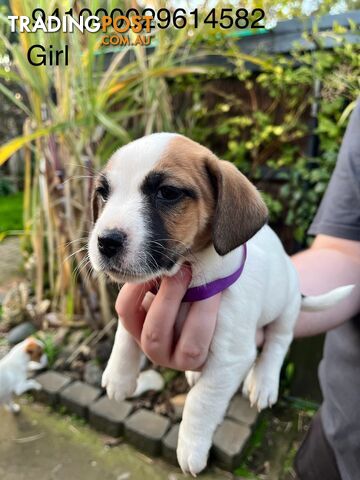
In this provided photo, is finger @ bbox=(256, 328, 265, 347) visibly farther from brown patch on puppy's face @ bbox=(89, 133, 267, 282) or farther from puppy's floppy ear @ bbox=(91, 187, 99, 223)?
puppy's floppy ear @ bbox=(91, 187, 99, 223)

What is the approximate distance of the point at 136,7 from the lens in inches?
126

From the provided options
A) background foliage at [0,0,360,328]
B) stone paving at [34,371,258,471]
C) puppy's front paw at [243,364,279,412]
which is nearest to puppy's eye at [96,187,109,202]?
puppy's front paw at [243,364,279,412]

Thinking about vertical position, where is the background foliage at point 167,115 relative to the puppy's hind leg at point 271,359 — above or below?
above

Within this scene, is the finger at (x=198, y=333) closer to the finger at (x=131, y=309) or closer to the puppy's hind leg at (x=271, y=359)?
the finger at (x=131, y=309)

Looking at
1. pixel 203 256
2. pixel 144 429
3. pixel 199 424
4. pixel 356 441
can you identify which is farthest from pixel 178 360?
pixel 144 429

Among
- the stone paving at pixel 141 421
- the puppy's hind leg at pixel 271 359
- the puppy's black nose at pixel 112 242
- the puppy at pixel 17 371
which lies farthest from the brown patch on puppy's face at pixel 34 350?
the puppy's black nose at pixel 112 242

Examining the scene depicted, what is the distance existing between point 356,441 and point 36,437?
2232 millimetres

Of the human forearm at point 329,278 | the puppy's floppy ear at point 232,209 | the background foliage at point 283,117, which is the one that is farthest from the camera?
the background foliage at point 283,117

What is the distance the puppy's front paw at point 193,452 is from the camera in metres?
1.28

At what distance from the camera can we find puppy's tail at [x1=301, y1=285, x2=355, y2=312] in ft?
5.23

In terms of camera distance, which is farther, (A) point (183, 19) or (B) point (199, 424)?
(A) point (183, 19)

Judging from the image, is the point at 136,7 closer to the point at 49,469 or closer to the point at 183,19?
the point at 183,19

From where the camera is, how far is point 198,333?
122cm

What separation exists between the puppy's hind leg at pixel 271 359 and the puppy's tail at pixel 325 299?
0.09 metres
